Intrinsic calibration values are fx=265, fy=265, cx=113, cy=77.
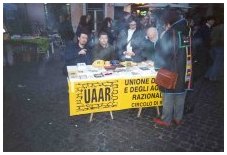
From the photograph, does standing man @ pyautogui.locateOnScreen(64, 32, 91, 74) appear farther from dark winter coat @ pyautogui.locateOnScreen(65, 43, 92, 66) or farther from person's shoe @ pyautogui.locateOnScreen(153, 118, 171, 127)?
person's shoe @ pyautogui.locateOnScreen(153, 118, 171, 127)

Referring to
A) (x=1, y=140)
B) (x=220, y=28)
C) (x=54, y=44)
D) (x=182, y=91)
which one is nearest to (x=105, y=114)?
(x=182, y=91)

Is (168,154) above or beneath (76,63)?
beneath

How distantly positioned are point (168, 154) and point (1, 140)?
2643mm

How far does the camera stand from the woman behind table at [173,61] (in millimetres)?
4387

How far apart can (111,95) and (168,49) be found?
1347mm

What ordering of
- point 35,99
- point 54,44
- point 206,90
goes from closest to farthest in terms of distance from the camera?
1. point 35,99
2. point 206,90
3. point 54,44

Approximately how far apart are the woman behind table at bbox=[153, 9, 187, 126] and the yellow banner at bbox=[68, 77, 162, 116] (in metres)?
0.36

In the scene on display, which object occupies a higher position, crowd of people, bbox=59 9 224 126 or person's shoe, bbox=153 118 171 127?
crowd of people, bbox=59 9 224 126

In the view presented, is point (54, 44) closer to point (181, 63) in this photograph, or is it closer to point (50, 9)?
point (50, 9)

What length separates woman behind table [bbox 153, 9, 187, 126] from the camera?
14.4 ft

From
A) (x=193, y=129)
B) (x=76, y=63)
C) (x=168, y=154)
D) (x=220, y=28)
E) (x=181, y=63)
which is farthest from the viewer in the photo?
(x=220, y=28)

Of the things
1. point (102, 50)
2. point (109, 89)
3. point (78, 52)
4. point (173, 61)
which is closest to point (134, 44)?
point (102, 50)

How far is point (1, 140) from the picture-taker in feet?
13.9

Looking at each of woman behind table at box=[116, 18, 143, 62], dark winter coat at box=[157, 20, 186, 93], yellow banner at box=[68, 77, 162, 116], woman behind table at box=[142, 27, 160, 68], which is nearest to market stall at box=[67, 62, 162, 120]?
yellow banner at box=[68, 77, 162, 116]
